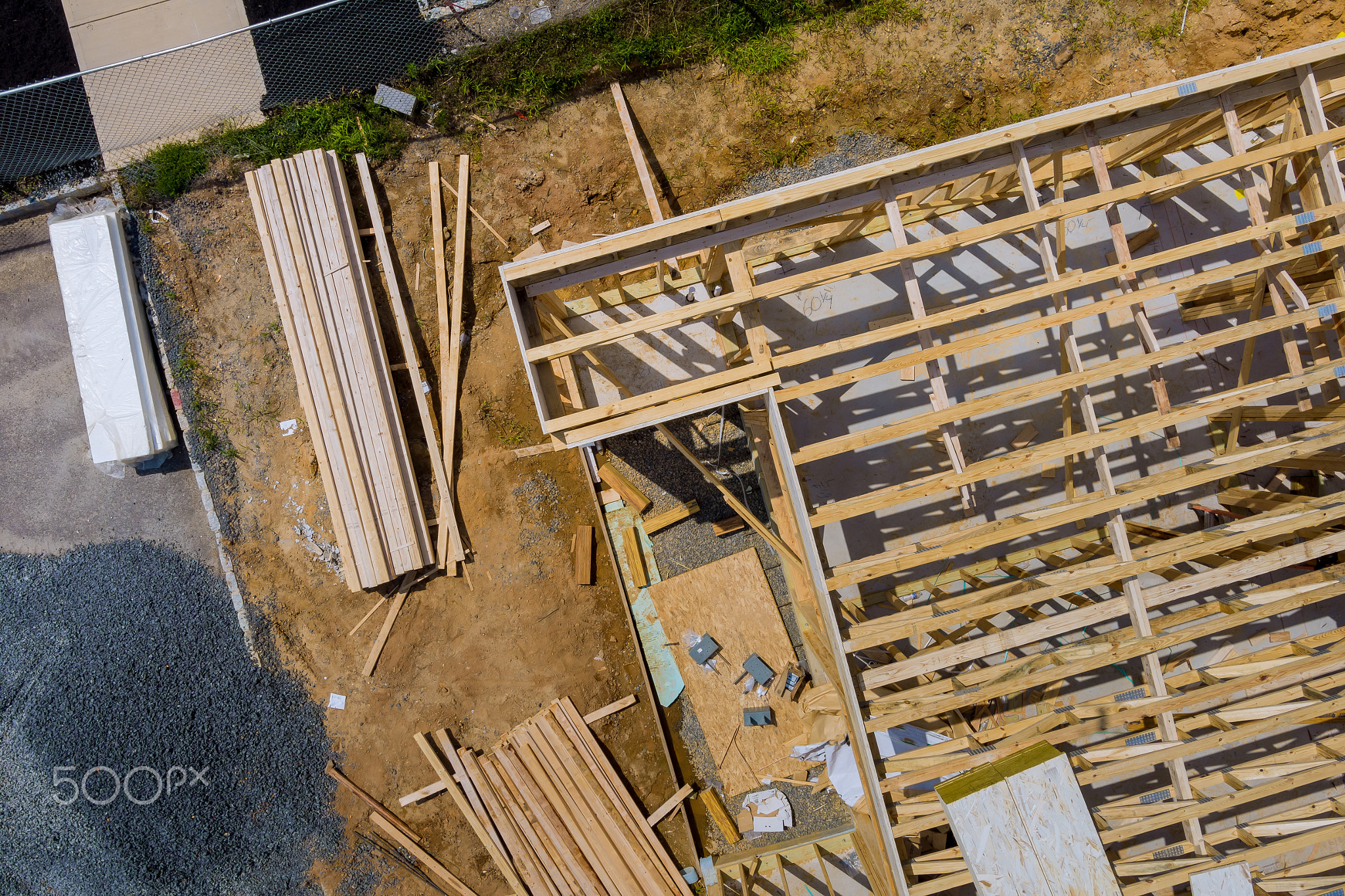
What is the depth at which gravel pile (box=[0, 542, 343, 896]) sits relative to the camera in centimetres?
831

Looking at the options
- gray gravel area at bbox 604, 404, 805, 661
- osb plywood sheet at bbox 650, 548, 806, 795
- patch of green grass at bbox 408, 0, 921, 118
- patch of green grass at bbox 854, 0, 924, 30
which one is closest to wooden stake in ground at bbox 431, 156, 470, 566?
patch of green grass at bbox 408, 0, 921, 118

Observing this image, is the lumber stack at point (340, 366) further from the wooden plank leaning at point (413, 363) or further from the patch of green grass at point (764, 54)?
the patch of green grass at point (764, 54)

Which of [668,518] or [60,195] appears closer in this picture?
[668,518]

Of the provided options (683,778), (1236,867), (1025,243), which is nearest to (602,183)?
(1025,243)

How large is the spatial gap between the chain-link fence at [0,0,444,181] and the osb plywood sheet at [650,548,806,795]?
769 centimetres

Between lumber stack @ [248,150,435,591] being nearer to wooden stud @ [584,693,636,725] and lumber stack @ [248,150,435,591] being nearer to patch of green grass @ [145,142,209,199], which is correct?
patch of green grass @ [145,142,209,199]

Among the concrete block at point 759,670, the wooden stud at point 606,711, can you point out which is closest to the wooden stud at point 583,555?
the wooden stud at point 606,711

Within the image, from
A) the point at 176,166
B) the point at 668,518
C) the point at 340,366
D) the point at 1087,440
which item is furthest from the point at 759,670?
the point at 176,166

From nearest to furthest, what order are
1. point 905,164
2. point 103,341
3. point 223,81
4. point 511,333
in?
point 905,164 → point 103,341 → point 223,81 → point 511,333

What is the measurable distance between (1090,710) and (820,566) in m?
2.79

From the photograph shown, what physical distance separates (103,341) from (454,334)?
13.8 feet

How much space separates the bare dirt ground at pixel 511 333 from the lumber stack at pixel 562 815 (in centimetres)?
28

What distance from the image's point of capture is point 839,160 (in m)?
8.62

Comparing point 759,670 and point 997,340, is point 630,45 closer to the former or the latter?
point 997,340
